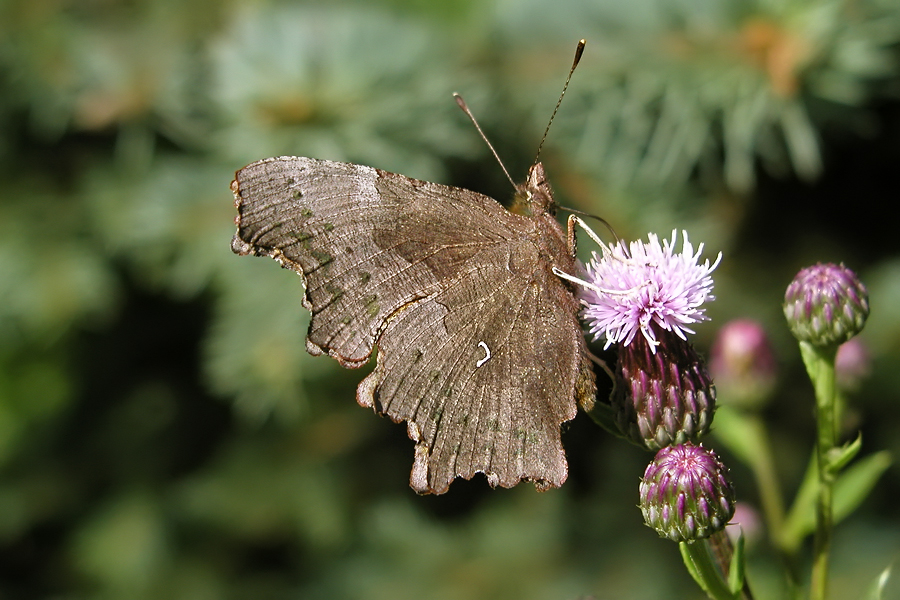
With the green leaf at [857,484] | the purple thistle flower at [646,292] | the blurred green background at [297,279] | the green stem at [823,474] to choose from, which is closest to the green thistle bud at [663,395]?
the purple thistle flower at [646,292]

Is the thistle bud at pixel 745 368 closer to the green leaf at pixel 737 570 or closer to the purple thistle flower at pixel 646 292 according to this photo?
the purple thistle flower at pixel 646 292

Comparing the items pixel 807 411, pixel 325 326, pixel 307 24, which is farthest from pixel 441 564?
pixel 307 24

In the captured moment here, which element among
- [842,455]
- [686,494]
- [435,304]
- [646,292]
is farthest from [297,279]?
[842,455]

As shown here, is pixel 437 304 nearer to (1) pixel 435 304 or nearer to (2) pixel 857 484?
(1) pixel 435 304

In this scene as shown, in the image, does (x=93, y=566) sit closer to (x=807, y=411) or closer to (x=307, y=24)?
(x=307, y=24)

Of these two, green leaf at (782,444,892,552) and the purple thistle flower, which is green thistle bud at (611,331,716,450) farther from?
green leaf at (782,444,892,552)

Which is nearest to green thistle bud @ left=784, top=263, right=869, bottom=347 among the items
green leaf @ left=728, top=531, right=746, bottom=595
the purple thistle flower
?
the purple thistle flower

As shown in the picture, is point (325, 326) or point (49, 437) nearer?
point (325, 326)
